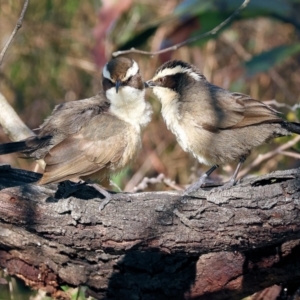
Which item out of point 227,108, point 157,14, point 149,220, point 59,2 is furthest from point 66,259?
point 157,14

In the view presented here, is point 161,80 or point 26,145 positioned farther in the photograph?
point 161,80

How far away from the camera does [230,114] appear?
475 cm

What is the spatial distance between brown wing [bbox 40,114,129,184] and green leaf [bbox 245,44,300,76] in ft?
6.78

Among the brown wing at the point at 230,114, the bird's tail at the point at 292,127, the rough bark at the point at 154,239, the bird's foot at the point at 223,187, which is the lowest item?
the rough bark at the point at 154,239

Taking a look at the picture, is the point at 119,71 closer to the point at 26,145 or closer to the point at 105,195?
the point at 26,145

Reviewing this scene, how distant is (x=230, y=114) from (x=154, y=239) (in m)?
1.20

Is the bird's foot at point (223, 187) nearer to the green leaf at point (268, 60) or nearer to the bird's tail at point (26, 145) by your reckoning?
the bird's tail at point (26, 145)

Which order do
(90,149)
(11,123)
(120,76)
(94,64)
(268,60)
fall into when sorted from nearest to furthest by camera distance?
1. (90,149)
2. (120,76)
3. (11,123)
4. (268,60)
5. (94,64)

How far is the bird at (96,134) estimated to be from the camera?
444 centimetres

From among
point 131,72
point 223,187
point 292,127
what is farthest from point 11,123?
point 292,127

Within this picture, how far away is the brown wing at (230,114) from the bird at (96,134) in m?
0.44

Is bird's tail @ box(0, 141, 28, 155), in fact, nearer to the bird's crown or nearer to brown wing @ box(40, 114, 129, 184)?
brown wing @ box(40, 114, 129, 184)

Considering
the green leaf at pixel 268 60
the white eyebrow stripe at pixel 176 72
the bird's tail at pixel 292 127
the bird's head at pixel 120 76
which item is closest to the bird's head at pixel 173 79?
the white eyebrow stripe at pixel 176 72

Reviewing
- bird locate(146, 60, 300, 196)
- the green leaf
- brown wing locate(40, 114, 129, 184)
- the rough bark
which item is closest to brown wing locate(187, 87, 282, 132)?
bird locate(146, 60, 300, 196)
